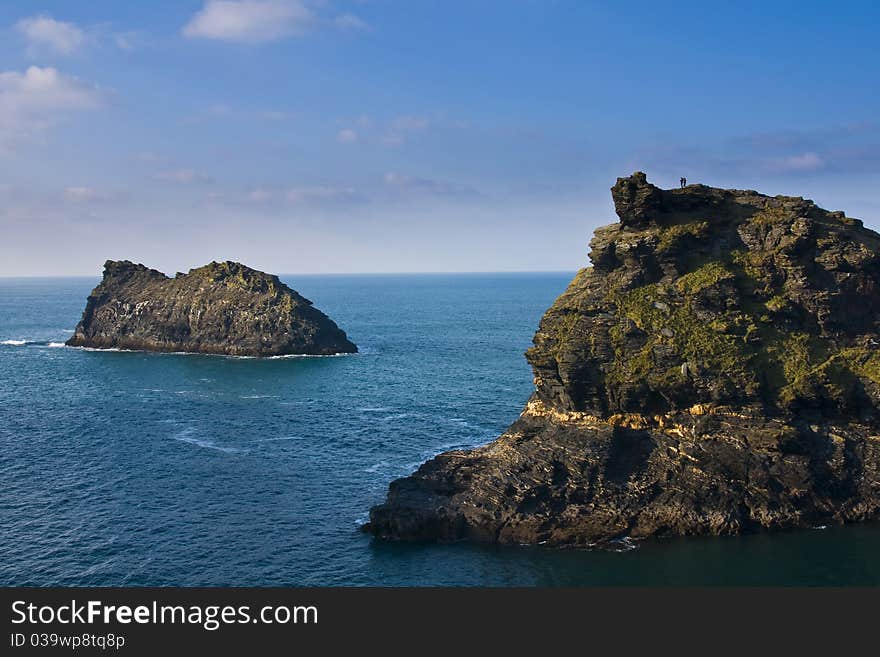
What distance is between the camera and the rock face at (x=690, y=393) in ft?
260

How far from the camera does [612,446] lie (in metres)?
85.2

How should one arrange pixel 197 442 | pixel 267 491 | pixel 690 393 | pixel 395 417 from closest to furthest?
pixel 690 393
pixel 267 491
pixel 197 442
pixel 395 417

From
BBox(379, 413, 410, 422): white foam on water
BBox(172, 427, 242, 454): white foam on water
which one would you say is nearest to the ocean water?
BBox(172, 427, 242, 454): white foam on water

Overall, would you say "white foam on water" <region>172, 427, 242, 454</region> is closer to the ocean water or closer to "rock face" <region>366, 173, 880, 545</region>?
the ocean water

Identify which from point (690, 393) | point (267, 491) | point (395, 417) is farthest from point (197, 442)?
point (690, 393)

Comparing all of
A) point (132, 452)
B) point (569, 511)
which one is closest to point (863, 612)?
point (569, 511)

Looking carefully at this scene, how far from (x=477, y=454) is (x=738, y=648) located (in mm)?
43545

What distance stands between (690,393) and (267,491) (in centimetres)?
5263

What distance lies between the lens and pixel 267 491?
92812 millimetres

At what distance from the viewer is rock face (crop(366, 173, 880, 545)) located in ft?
260

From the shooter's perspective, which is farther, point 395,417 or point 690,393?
point 395,417

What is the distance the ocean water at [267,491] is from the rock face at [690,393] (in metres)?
4.38

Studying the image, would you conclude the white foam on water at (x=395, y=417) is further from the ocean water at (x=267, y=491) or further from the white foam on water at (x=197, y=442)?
the white foam on water at (x=197, y=442)

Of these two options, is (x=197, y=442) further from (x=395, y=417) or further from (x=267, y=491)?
(x=395, y=417)
